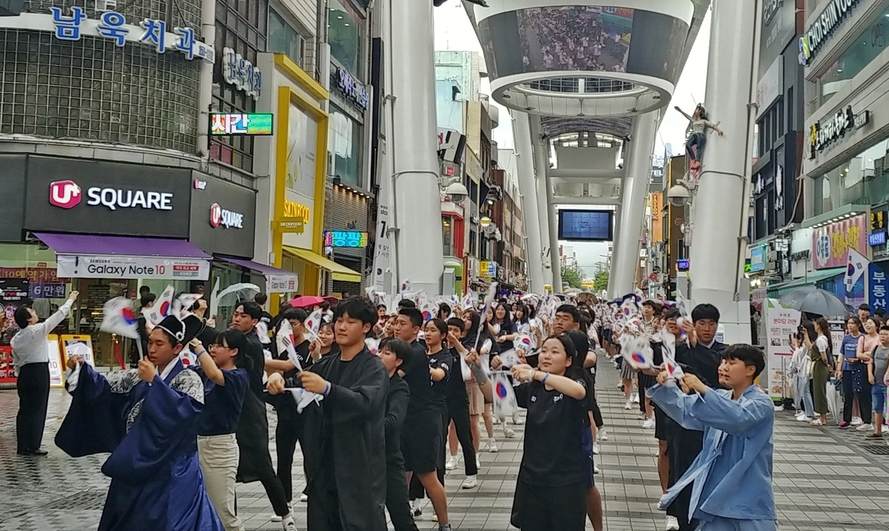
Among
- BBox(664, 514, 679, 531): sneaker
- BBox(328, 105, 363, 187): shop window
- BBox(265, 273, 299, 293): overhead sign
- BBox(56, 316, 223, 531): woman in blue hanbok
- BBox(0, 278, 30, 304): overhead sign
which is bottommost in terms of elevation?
BBox(664, 514, 679, 531): sneaker

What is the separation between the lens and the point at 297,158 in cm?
3447

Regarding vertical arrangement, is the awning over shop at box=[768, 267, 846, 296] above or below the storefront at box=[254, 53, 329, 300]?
below

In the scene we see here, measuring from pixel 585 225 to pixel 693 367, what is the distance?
9917cm

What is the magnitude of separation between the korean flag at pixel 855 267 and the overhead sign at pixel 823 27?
17.9 m

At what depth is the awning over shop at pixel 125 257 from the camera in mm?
22609

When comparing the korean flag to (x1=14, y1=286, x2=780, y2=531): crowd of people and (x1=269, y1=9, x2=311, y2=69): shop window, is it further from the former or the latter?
(x1=269, y1=9, x2=311, y2=69): shop window

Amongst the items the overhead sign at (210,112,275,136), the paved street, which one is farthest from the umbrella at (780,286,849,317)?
the overhead sign at (210,112,275,136)

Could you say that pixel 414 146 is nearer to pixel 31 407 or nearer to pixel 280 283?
pixel 280 283

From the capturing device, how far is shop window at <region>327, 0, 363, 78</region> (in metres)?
40.3

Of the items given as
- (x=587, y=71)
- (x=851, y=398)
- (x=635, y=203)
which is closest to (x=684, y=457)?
(x=851, y=398)

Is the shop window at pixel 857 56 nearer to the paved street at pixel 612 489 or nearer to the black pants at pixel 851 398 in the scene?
the black pants at pixel 851 398

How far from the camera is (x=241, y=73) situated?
97.0 ft

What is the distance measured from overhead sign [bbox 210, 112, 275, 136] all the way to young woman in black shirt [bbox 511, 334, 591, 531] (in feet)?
73.3

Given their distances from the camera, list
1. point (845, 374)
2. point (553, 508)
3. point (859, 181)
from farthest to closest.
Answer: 1. point (859, 181)
2. point (845, 374)
3. point (553, 508)
